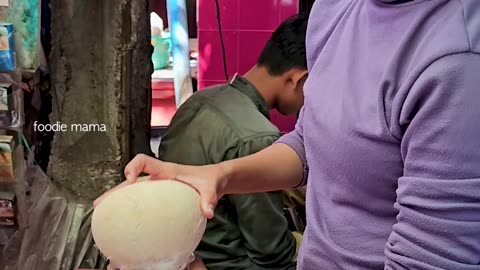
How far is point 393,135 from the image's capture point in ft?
1.82

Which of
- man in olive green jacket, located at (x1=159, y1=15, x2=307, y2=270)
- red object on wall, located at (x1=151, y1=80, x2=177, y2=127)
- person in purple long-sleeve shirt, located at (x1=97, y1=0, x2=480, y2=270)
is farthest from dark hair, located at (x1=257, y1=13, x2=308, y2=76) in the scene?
person in purple long-sleeve shirt, located at (x1=97, y1=0, x2=480, y2=270)

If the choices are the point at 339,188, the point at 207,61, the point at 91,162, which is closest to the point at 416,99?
the point at 339,188

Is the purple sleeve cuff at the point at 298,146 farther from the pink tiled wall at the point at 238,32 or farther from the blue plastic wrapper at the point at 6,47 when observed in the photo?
the pink tiled wall at the point at 238,32

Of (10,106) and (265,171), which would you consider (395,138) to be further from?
(10,106)

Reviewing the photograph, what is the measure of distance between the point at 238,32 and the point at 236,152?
104 centimetres

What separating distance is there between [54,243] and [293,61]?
0.77m

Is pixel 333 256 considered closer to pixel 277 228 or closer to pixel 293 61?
pixel 277 228

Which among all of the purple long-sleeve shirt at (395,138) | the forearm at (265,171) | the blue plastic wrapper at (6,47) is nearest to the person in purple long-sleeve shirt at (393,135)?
the purple long-sleeve shirt at (395,138)

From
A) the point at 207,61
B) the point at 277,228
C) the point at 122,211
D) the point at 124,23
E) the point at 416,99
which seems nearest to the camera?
the point at 416,99

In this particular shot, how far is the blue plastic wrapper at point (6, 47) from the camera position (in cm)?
114

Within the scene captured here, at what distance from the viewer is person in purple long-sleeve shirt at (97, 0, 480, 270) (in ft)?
1.64

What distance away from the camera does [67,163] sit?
1447mm

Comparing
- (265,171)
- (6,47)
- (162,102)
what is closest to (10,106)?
(6,47)

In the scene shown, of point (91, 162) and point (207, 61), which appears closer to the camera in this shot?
point (91, 162)
